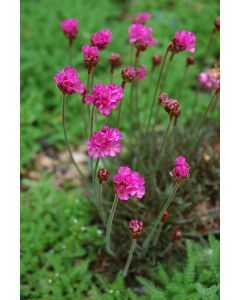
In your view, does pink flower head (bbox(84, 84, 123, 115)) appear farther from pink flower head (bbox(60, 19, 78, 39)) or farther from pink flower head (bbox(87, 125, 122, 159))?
pink flower head (bbox(60, 19, 78, 39))

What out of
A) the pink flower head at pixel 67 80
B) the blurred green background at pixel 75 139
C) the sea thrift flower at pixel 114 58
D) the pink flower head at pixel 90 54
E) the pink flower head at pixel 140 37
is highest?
the pink flower head at pixel 140 37

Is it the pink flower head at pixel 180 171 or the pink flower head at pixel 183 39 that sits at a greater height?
the pink flower head at pixel 183 39

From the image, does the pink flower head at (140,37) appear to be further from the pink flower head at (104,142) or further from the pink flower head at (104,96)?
the pink flower head at (104,142)

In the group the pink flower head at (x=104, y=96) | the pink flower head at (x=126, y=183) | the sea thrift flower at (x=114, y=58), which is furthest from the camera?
the sea thrift flower at (x=114, y=58)

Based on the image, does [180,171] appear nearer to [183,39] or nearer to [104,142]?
[104,142]

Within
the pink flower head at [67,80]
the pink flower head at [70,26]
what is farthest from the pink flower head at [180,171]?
the pink flower head at [70,26]

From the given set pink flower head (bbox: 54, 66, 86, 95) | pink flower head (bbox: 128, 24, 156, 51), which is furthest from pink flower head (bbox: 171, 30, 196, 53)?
pink flower head (bbox: 54, 66, 86, 95)

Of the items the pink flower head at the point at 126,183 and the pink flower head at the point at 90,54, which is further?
the pink flower head at the point at 90,54
